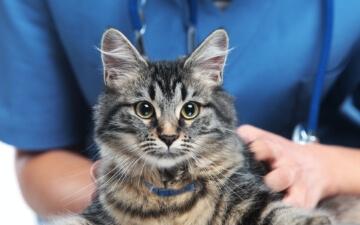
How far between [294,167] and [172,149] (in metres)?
0.29

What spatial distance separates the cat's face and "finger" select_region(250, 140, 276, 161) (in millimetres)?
114

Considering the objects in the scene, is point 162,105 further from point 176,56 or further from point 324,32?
point 324,32

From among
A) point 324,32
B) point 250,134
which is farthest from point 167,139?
point 324,32

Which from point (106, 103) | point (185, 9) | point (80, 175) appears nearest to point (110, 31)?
point (106, 103)

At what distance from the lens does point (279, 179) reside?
3.02 feet

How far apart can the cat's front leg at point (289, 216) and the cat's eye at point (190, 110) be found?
18 centimetres

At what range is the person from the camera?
3.42 ft

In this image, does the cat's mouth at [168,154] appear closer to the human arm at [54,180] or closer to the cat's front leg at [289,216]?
the cat's front leg at [289,216]

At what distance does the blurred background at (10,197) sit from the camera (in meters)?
1.66

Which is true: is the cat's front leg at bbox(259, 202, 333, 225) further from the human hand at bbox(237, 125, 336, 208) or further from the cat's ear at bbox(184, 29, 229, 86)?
the cat's ear at bbox(184, 29, 229, 86)

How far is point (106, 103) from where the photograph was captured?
0.88 m

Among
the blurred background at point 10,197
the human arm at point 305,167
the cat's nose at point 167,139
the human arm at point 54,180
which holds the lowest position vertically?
the blurred background at point 10,197

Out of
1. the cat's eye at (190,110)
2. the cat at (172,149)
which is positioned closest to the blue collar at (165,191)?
the cat at (172,149)

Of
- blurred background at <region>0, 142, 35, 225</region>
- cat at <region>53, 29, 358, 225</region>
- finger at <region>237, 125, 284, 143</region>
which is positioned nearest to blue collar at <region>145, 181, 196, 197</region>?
cat at <region>53, 29, 358, 225</region>
